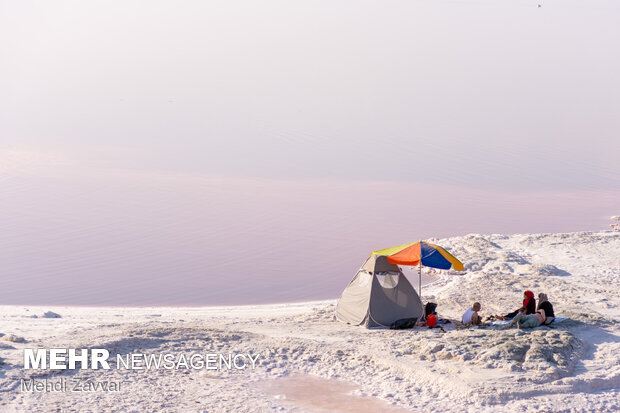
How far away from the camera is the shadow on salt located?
964cm

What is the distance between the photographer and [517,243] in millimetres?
19703

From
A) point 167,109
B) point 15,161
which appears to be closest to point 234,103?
point 167,109

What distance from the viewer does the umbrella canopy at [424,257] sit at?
13.0 meters

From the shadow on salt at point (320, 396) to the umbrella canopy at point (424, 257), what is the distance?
3.27m

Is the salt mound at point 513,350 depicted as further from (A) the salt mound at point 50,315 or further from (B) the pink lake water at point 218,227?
(A) the salt mound at point 50,315

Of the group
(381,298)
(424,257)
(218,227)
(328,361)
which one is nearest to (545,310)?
(424,257)

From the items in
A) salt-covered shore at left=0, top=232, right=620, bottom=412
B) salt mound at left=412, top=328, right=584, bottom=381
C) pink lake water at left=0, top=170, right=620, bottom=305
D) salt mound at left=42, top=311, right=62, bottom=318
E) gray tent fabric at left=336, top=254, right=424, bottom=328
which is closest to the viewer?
salt-covered shore at left=0, top=232, right=620, bottom=412

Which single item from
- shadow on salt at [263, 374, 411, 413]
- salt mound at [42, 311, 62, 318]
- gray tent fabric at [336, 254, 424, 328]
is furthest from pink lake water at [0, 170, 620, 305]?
shadow on salt at [263, 374, 411, 413]

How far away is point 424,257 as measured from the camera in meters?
13.1

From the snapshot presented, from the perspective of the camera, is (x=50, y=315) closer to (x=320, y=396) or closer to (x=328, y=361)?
(x=328, y=361)

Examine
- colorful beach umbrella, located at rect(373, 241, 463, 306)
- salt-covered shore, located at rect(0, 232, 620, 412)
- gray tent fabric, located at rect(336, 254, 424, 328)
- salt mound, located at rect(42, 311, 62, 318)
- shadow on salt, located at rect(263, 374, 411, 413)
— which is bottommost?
shadow on salt, located at rect(263, 374, 411, 413)

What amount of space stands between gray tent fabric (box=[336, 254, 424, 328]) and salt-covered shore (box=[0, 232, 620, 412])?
0.31 metres

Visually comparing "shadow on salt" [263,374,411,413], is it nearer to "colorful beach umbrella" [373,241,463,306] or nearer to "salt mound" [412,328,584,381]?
"salt mound" [412,328,584,381]

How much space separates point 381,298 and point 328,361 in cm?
217
